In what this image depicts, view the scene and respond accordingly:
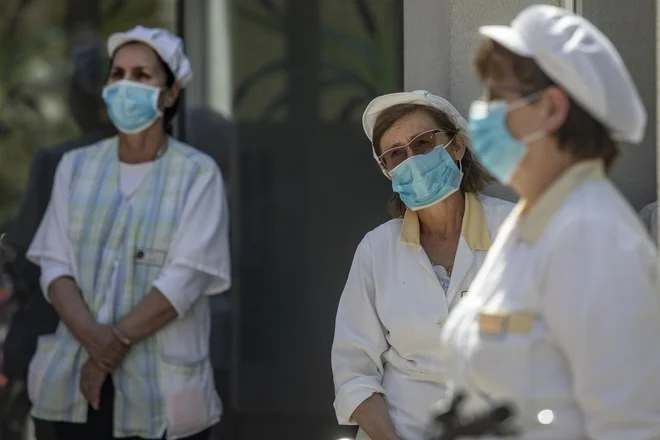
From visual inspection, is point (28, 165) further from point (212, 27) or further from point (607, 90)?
point (607, 90)

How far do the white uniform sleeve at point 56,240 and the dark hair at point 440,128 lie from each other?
4.57 ft

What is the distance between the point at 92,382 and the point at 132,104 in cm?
110

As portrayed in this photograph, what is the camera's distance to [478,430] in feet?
7.07

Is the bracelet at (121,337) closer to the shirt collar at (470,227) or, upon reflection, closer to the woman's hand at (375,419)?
the woman's hand at (375,419)

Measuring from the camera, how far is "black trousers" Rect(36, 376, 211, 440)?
467cm

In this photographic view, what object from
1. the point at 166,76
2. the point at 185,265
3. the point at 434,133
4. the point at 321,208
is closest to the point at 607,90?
the point at 434,133

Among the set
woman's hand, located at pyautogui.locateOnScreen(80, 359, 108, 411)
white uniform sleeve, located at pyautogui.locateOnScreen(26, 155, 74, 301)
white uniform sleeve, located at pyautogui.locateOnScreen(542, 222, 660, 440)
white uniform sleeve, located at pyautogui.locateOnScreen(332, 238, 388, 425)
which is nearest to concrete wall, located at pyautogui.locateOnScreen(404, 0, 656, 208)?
white uniform sleeve, located at pyautogui.locateOnScreen(332, 238, 388, 425)

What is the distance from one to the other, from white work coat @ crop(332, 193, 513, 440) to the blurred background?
1925mm

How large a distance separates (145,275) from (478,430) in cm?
267

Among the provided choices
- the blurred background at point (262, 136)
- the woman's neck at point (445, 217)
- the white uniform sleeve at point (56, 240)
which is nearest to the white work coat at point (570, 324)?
the woman's neck at point (445, 217)

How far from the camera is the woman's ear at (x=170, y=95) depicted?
16.0ft

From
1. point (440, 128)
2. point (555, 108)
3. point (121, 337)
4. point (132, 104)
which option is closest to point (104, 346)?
point (121, 337)

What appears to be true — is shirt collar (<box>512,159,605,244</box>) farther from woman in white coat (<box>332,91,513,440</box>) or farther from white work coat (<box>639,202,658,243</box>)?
white work coat (<box>639,202,658,243</box>)

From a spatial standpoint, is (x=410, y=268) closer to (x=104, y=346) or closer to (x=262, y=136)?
(x=104, y=346)
